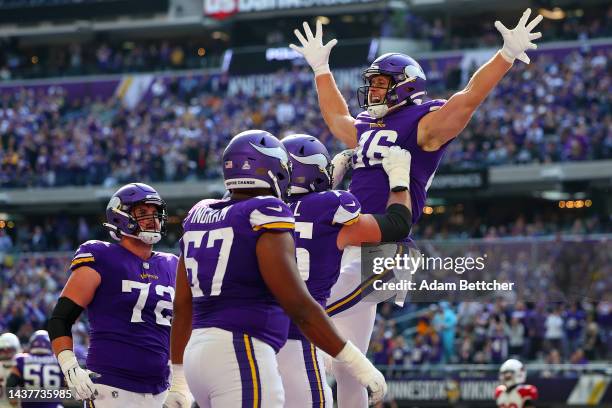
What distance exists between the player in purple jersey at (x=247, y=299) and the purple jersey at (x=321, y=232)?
102 centimetres

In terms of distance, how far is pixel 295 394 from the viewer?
6.76m

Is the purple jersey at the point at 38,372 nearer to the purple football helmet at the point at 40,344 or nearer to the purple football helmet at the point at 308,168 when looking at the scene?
the purple football helmet at the point at 40,344

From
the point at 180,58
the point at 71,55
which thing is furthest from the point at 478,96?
the point at 71,55

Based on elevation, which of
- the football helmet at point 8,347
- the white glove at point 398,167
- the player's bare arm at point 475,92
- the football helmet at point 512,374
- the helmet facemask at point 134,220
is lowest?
the football helmet at point 512,374

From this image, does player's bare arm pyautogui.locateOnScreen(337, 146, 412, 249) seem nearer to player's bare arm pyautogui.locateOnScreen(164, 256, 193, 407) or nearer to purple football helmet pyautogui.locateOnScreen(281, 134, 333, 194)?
purple football helmet pyautogui.locateOnScreen(281, 134, 333, 194)

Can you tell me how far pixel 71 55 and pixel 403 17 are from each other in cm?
1261

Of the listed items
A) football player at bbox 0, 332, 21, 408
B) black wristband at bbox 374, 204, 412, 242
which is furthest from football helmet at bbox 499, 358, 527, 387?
black wristband at bbox 374, 204, 412, 242

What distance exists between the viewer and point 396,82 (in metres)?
8.26

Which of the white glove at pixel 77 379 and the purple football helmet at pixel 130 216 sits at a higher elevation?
the purple football helmet at pixel 130 216

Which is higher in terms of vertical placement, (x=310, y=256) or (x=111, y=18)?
(x=111, y=18)

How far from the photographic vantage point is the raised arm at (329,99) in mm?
8969

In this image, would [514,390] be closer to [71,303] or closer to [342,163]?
[342,163]

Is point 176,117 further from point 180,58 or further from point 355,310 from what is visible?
point 355,310

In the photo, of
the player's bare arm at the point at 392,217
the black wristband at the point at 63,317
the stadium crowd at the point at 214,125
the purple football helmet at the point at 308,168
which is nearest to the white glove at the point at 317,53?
the player's bare arm at the point at 392,217
